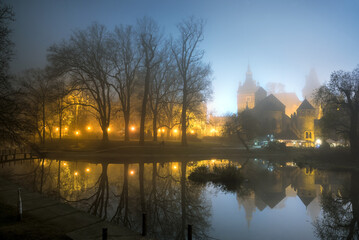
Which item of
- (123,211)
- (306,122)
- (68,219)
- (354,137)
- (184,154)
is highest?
(306,122)

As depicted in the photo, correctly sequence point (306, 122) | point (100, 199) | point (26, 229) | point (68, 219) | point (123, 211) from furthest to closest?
1. point (306, 122)
2. point (100, 199)
3. point (123, 211)
4. point (68, 219)
5. point (26, 229)

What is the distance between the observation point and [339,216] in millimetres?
10523

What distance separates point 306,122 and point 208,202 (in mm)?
74056

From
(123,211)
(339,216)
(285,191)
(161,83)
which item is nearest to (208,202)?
(123,211)

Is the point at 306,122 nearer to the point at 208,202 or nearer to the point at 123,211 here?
the point at 208,202

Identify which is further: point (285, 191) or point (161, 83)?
point (161, 83)

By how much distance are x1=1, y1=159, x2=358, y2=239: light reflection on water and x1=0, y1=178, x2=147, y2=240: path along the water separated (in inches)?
33.3

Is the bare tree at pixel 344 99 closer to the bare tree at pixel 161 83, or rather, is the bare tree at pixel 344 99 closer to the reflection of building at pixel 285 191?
the reflection of building at pixel 285 191

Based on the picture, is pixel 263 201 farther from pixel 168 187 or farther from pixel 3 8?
pixel 3 8

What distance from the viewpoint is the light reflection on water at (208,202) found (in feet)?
29.6

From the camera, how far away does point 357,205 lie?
12094mm

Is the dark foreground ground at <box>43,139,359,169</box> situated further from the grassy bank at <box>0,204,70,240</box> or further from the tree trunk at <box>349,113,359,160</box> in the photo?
the grassy bank at <box>0,204,70,240</box>

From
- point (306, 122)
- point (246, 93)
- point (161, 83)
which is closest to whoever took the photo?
point (161, 83)

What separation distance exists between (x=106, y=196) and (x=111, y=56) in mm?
28910
